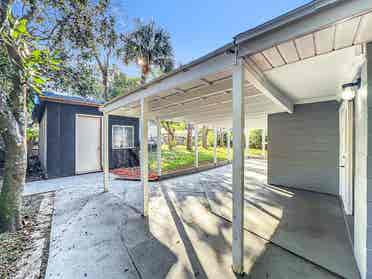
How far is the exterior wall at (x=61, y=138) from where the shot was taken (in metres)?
6.76

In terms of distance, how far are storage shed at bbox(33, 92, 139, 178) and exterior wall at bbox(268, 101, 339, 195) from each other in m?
7.11

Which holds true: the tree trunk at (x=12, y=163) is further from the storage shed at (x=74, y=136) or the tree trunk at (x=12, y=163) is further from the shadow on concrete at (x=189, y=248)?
the storage shed at (x=74, y=136)

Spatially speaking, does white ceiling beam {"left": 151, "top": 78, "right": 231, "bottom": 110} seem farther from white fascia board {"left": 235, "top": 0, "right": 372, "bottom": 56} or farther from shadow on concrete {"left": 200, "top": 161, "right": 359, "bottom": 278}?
shadow on concrete {"left": 200, "top": 161, "right": 359, "bottom": 278}

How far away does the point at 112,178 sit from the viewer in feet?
21.6

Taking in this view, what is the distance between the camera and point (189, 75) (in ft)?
8.12

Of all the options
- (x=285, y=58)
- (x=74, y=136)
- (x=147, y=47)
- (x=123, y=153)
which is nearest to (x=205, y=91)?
(x=285, y=58)

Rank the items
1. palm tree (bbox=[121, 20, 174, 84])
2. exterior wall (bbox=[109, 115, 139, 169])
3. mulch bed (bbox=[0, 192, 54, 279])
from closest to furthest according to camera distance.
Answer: mulch bed (bbox=[0, 192, 54, 279]) → exterior wall (bbox=[109, 115, 139, 169]) → palm tree (bbox=[121, 20, 174, 84])

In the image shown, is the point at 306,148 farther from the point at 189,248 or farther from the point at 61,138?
the point at 61,138

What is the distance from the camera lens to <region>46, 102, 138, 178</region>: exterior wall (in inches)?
266

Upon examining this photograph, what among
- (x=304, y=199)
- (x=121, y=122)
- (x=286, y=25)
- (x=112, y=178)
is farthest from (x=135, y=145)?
(x=286, y=25)

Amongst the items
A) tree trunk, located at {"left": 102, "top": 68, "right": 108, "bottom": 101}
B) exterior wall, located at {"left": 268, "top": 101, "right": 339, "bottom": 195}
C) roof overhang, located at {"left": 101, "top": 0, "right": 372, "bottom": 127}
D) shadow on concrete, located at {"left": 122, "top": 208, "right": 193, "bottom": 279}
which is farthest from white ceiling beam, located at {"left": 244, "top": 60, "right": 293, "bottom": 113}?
tree trunk, located at {"left": 102, "top": 68, "right": 108, "bottom": 101}

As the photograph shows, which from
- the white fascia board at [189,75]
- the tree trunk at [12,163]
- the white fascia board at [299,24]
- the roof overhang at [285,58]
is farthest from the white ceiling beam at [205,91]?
the tree trunk at [12,163]

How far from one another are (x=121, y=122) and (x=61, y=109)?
8.46ft

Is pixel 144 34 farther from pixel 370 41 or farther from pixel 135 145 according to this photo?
pixel 370 41
